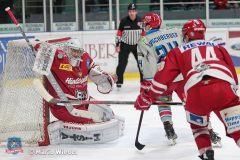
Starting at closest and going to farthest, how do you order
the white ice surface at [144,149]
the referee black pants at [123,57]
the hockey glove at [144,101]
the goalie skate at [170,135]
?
the hockey glove at [144,101] < the white ice surface at [144,149] < the goalie skate at [170,135] < the referee black pants at [123,57]

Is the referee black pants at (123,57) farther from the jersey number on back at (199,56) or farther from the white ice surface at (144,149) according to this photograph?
the jersey number on back at (199,56)

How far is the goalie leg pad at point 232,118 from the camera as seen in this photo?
3.11 m

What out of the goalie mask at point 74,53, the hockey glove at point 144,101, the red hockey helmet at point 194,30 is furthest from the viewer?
the goalie mask at point 74,53

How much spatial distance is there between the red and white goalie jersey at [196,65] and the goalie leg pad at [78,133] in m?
1.16

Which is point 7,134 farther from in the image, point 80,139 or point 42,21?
point 42,21

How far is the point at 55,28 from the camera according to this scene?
8617 mm

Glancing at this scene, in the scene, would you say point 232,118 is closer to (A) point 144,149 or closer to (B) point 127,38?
(A) point 144,149

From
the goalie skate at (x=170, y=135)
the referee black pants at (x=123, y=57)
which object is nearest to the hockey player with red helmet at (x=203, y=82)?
the goalie skate at (x=170, y=135)

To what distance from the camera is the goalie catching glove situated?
458 cm

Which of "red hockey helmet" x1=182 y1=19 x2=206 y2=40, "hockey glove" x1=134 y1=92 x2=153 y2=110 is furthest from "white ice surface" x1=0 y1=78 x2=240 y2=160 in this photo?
"red hockey helmet" x1=182 y1=19 x2=206 y2=40

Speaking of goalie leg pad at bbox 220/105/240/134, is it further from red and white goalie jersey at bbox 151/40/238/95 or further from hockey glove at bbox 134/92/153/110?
hockey glove at bbox 134/92/153/110

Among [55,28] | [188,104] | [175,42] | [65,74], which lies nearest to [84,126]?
[65,74]

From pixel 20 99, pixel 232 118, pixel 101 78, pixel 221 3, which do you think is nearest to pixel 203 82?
pixel 232 118

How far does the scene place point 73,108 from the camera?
4.34m
